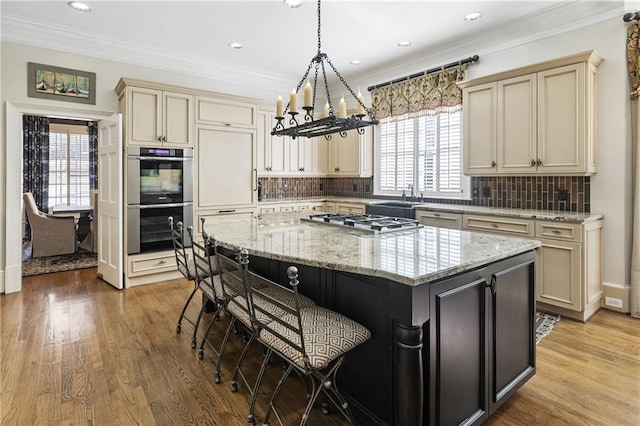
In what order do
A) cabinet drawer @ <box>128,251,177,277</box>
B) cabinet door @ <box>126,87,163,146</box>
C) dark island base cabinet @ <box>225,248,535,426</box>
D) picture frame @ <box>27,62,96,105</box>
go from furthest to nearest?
cabinet drawer @ <box>128,251,177,277</box> → cabinet door @ <box>126,87,163,146</box> → picture frame @ <box>27,62,96,105</box> → dark island base cabinet @ <box>225,248,535,426</box>

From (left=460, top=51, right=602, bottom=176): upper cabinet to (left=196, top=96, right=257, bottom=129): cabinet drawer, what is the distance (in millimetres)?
2778

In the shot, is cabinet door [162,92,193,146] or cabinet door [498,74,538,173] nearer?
cabinet door [498,74,538,173]

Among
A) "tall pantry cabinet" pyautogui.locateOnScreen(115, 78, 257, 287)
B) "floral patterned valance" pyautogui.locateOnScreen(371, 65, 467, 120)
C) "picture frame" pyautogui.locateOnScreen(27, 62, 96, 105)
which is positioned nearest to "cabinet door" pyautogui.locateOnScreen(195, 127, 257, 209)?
"tall pantry cabinet" pyautogui.locateOnScreen(115, 78, 257, 287)

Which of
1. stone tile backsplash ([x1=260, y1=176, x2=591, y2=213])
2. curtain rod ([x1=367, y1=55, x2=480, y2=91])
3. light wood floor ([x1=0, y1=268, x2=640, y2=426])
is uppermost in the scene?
curtain rod ([x1=367, y1=55, x2=480, y2=91])

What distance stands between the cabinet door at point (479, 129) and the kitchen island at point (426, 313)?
2.00m

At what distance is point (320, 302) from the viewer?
80.0 inches

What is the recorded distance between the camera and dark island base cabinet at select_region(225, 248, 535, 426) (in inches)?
55.5

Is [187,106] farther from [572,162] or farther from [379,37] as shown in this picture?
[572,162]

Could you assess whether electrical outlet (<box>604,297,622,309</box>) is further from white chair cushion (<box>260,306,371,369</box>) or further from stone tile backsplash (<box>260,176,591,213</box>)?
white chair cushion (<box>260,306,371,369</box>)

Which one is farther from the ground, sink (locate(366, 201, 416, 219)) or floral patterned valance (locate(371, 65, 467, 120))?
floral patterned valance (locate(371, 65, 467, 120))

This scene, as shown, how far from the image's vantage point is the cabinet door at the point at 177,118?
4.30 metres

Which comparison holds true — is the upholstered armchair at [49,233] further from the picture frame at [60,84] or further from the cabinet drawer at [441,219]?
Answer: the cabinet drawer at [441,219]

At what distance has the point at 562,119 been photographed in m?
3.32

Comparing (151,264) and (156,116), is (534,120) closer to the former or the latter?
(156,116)
